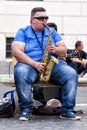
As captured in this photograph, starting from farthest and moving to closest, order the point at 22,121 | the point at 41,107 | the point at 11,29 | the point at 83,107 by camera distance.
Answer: the point at 11,29
the point at 83,107
the point at 41,107
the point at 22,121

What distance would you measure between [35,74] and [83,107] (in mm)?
1715

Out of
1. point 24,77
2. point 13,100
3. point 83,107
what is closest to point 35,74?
point 24,77

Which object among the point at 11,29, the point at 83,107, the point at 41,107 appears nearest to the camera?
the point at 41,107

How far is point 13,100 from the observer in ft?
24.9

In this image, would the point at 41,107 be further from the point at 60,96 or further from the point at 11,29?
the point at 11,29

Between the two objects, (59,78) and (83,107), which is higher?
(59,78)

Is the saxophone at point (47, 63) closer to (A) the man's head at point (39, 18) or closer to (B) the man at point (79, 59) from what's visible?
(A) the man's head at point (39, 18)

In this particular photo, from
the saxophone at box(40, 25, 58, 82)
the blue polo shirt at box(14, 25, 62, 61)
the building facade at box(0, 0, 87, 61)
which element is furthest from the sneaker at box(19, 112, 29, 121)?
the building facade at box(0, 0, 87, 61)

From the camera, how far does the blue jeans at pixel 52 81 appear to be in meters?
7.03

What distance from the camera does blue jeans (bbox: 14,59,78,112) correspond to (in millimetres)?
7031

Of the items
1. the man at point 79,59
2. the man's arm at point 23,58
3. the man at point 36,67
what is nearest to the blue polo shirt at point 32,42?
the man at point 36,67

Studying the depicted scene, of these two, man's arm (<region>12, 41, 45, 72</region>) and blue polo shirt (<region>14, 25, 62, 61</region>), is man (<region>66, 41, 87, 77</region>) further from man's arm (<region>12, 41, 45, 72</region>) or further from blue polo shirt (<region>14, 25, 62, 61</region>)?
man's arm (<region>12, 41, 45, 72</region>)

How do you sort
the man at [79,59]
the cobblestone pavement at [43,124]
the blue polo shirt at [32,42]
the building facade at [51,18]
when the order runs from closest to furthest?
1. the cobblestone pavement at [43,124]
2. the blue polo shirt at [32,42]
3. the man at [79,59]
4. the building facade at [51,18]

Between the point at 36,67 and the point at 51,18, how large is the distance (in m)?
9.89
